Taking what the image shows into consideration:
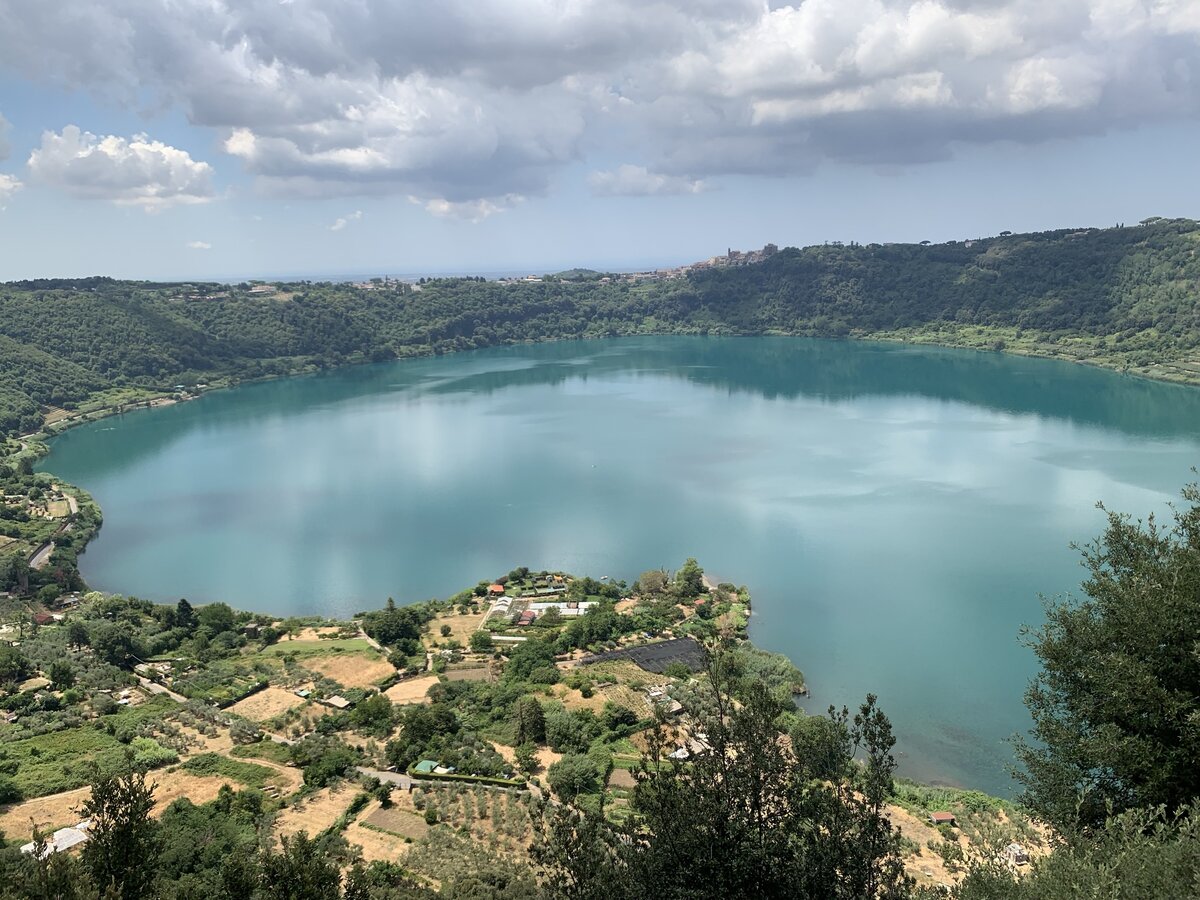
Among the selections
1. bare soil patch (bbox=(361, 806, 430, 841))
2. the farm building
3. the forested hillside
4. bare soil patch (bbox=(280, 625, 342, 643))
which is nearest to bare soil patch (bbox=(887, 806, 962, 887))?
bare soil patch (bbox=(361, 806, 430, 841))

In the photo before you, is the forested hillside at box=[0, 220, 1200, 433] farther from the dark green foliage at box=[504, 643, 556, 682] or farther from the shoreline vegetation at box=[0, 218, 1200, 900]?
the dark green foliage at box=[504, 643, 556, 682]

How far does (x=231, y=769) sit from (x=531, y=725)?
558cm

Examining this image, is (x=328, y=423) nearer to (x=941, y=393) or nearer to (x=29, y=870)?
(x=941, y=393)

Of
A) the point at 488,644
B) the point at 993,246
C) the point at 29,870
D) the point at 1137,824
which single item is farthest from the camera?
the point at 993,246

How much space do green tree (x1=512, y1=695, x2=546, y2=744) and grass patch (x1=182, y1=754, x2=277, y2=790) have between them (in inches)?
181

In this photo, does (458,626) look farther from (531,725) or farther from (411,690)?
(531,725)

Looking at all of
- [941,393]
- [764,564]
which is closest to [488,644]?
[764,564]

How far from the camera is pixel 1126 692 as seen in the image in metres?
7.50

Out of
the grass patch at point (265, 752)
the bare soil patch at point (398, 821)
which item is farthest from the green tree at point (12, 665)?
the bare soil patch at point (398, 821)

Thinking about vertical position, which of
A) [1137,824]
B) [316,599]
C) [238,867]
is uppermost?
[1137,824]

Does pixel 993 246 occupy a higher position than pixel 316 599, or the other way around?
pixel 993 246

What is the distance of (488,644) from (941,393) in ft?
150

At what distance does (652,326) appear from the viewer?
9881 centimetres

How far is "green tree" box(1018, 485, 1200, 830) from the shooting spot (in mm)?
7375
